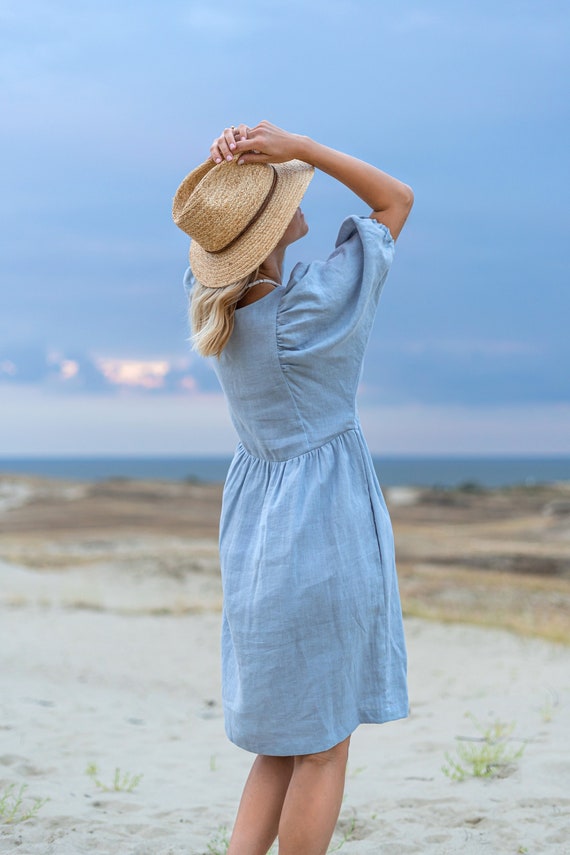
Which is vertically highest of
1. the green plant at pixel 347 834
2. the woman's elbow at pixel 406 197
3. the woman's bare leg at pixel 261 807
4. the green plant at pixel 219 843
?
the woman's elbow at pixel 406 197

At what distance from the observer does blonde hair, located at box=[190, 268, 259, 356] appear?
225 cm

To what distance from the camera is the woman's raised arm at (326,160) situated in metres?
2.26

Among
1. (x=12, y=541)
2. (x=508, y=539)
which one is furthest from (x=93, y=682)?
(x=508, y=539)

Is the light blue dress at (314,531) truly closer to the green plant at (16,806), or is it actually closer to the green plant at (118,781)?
the green plant at (16,806)

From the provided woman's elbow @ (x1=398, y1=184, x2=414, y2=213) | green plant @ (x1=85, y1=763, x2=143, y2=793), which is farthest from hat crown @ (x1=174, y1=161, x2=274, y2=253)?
green plant @ (x1=85, y1=763, x2=143, y2=793)

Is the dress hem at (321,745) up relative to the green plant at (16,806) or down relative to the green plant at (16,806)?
up

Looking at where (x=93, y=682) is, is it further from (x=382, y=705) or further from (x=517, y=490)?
(x=517, y=490)

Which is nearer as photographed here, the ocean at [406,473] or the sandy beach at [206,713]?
the sandy beach at [206,713]

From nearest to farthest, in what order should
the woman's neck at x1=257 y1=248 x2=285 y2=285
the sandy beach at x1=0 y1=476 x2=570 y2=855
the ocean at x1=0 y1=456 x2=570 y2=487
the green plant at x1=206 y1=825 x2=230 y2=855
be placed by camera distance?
the woman's neck at x1=257 y1=248 x2=285 y2=285 → the green plant at x1=206 y1=825 x2=230 y2=855 → the sandy beach at x1=0 y1=476 x2=570 y2=855 → the ocean at x1=0 y1=456 x2=570 y2=487

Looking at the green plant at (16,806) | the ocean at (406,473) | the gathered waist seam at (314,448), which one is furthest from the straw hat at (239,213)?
the ocean at (406,473)

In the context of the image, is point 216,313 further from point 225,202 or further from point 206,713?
point 206,713

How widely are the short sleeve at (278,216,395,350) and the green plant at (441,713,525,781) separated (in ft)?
7.94

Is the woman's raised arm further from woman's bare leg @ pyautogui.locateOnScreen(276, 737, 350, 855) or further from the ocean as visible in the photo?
the ocean

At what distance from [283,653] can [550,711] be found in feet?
11.3
